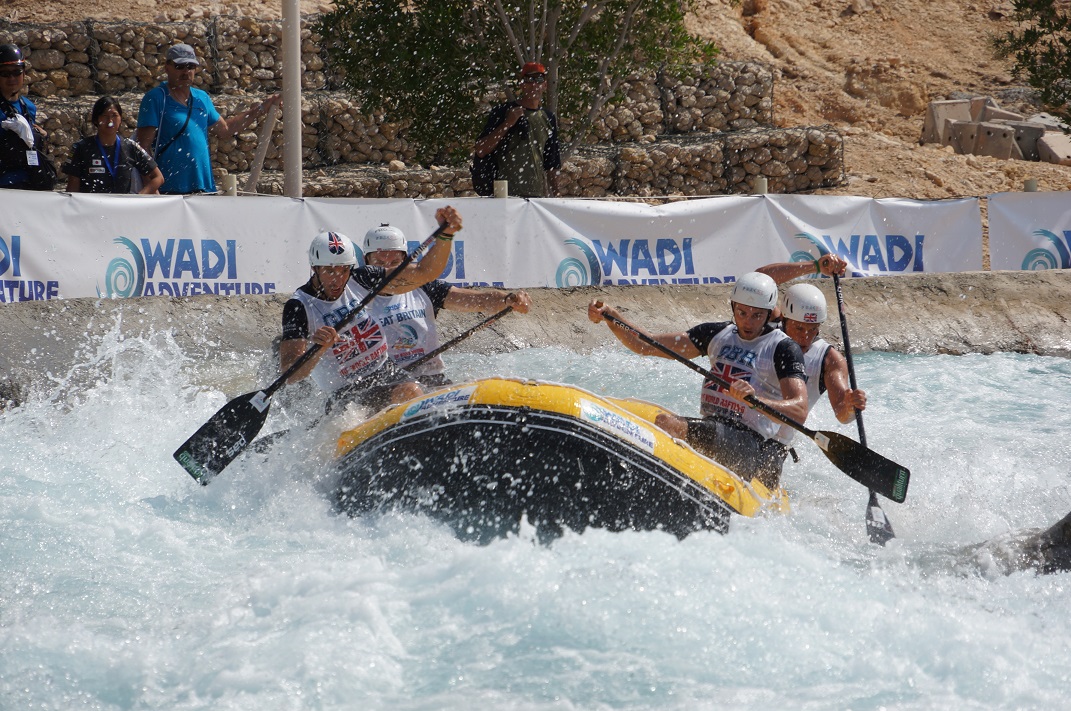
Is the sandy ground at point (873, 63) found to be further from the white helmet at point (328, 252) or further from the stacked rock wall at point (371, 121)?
the white helmet at point (328, 252)

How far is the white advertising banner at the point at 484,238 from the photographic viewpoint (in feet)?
30.0

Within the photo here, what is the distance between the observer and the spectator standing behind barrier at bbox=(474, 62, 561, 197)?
10.8 m

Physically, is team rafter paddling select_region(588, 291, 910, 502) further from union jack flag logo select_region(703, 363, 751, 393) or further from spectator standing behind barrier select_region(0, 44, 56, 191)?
spectator standing behind barrier select_region(0, 44, 56, 191)

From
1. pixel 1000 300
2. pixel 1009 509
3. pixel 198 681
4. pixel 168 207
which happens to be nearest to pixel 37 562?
pixel 198 681

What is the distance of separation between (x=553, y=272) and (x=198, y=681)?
674 cm

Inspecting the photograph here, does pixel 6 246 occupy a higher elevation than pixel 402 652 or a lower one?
higher

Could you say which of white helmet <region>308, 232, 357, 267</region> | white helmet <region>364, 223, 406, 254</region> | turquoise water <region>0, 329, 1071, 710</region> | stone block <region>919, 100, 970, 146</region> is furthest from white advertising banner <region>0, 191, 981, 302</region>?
stone block <region>919, 100, 970, 146</region>

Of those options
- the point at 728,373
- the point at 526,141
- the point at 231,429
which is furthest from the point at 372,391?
the point at 526,141

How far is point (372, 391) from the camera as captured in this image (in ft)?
23.3

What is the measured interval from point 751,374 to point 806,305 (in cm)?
54

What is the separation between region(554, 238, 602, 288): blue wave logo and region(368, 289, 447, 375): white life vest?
3.58 metres

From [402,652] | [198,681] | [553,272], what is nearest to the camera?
[198,681]

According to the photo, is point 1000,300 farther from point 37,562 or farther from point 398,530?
point 37,562

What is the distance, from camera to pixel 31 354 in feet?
29.3
